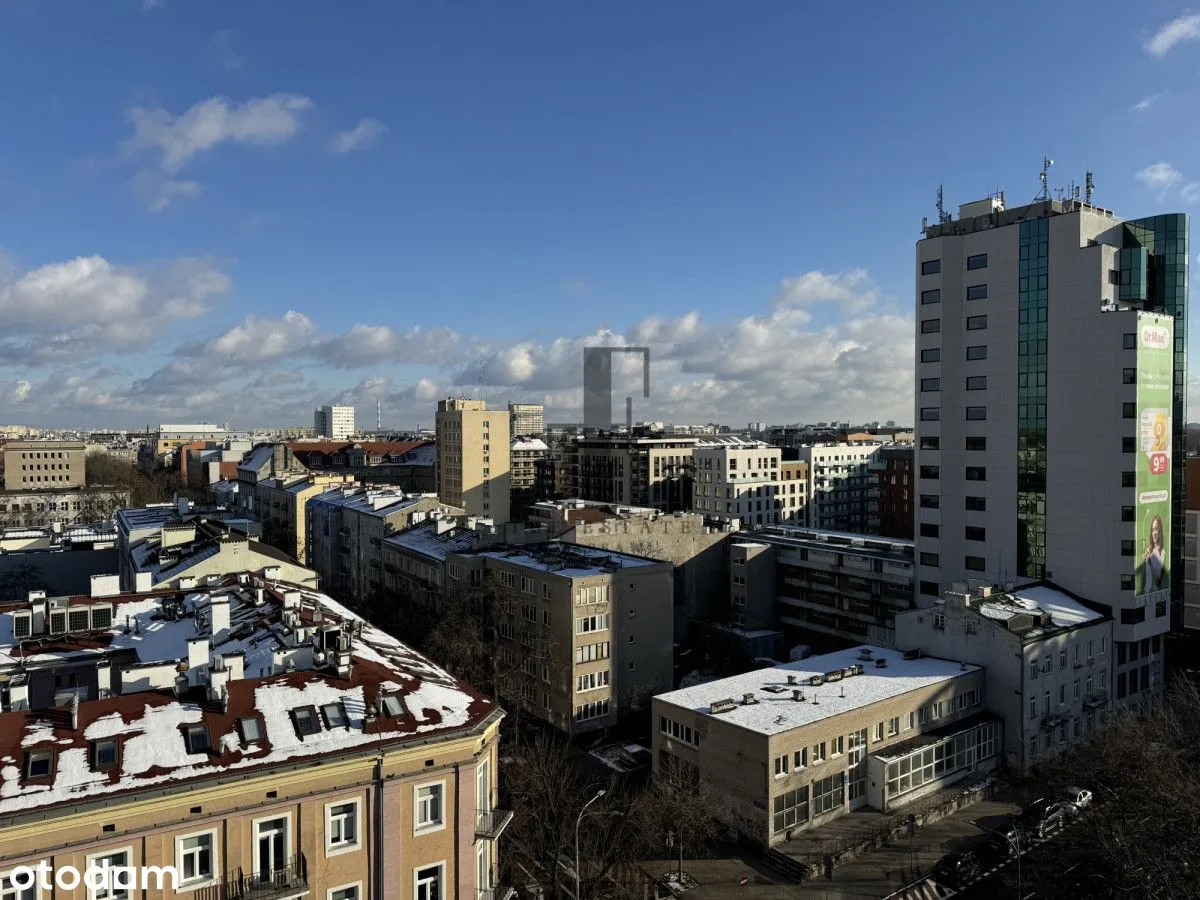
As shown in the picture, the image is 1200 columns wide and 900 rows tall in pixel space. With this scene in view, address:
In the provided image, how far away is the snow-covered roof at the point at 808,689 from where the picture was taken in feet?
123

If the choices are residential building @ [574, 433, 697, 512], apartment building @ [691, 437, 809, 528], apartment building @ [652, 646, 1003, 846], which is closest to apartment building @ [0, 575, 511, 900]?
apartment building @ [652, 646, 1003, 846]

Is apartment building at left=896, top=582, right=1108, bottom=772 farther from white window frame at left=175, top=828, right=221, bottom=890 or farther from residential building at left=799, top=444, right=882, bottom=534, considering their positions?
residential building at left=799, top=444, right=882, bottom=534

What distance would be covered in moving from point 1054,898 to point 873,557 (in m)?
37.2

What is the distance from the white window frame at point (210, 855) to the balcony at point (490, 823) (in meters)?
7.26

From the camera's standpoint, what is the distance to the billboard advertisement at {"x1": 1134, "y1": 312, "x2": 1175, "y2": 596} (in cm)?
5212

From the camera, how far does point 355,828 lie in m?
22.9

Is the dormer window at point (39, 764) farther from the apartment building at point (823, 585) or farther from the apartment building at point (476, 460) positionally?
the apartment building at point (476, 460)

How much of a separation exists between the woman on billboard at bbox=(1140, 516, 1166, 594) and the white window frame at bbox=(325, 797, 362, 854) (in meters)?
51.3

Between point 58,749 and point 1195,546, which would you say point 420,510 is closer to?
point 58,749

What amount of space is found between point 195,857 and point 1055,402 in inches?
2193

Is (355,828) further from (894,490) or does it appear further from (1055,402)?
(894,490)

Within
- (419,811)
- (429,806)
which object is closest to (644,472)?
(429,806)

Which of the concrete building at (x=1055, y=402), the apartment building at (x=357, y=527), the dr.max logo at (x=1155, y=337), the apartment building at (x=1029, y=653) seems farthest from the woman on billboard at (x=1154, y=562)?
the apartment building at (x=357, y=527)

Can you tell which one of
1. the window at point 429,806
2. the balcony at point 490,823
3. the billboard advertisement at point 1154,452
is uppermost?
the billboard advertisement at point 1154,452
